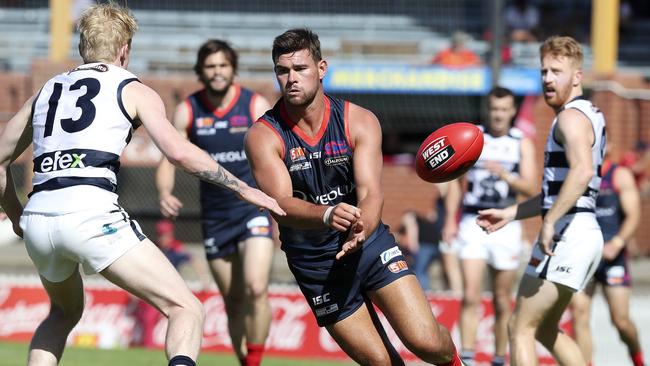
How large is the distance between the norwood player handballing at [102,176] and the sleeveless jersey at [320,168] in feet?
1.71

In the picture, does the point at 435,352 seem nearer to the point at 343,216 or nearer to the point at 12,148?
the point at 343,216

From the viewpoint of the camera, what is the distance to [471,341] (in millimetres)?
9164

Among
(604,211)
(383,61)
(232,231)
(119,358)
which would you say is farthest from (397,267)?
(383,61)

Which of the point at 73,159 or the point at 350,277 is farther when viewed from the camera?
the point at 350,277

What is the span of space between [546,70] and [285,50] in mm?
1938

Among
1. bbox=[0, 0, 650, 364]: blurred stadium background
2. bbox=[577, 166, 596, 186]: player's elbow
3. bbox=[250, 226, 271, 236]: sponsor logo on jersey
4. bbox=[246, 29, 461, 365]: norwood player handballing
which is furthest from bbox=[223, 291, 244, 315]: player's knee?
bbox=[0, 0, 650, 364]: blurred stadium background

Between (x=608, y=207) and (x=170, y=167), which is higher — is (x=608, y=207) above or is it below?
below

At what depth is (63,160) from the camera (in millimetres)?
5270

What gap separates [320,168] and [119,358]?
528 centimetres

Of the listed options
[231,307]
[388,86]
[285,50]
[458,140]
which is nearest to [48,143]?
[285,50]

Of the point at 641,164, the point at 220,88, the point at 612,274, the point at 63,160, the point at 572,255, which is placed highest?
the point at 63,160

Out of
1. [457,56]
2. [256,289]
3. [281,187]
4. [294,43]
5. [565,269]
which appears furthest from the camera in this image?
[457,56]

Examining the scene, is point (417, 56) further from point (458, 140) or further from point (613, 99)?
point (458, 140)

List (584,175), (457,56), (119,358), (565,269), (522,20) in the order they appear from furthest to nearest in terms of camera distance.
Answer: (522,20)
(457,56)
(119,358)
(565,269)
(584,175)
